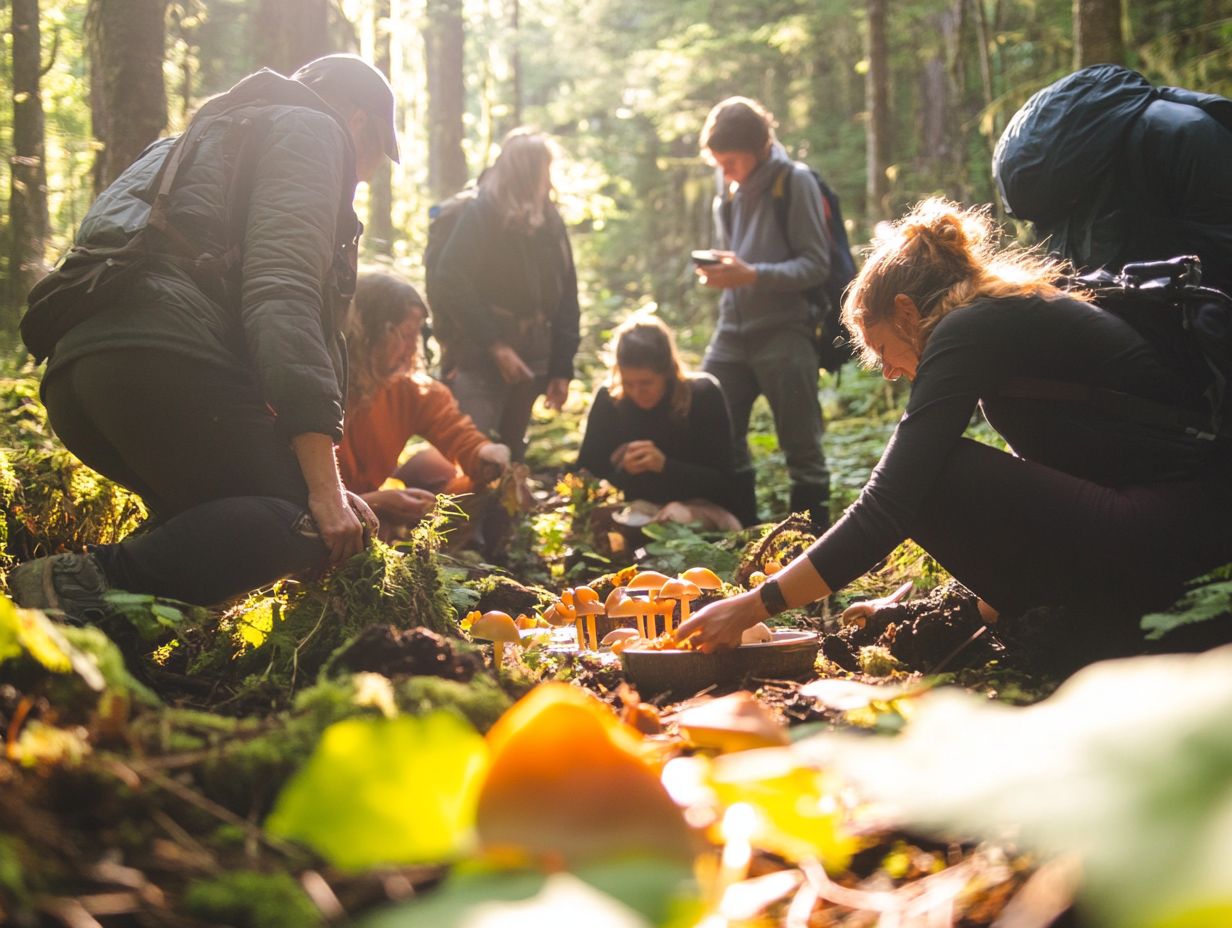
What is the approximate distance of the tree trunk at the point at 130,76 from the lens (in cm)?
556

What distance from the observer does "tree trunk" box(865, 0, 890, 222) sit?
11.5 m

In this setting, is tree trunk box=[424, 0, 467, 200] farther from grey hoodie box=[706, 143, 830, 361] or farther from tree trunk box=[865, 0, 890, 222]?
grey hoodie box=[706, 143, 830, 361]

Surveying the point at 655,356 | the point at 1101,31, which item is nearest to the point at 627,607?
the point at 655,356

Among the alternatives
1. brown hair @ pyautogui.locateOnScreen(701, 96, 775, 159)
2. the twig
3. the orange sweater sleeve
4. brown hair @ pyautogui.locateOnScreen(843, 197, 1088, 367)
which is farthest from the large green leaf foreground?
brown hair @ pyautogui.locateOnScreen(701, 96, 775, 159)

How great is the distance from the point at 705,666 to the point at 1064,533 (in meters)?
1.08

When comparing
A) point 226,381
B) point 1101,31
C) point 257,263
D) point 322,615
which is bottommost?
point 322,615

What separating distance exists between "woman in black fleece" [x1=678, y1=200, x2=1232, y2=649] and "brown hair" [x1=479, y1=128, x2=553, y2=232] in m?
4.12

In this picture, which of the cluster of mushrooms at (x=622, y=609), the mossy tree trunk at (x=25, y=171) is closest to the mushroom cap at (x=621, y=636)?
the cluster of mushrooms at (x=622, y=609)

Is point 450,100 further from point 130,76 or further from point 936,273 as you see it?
point 936,273

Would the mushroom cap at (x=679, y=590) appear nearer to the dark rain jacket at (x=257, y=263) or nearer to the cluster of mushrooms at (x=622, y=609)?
the cluster of mushrooms at (x=622, y=609)

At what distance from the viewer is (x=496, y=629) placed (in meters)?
3.23

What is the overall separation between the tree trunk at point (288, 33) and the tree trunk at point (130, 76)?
3.48 feet

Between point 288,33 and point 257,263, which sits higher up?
point 288,33

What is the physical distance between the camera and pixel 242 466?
3.07 m
